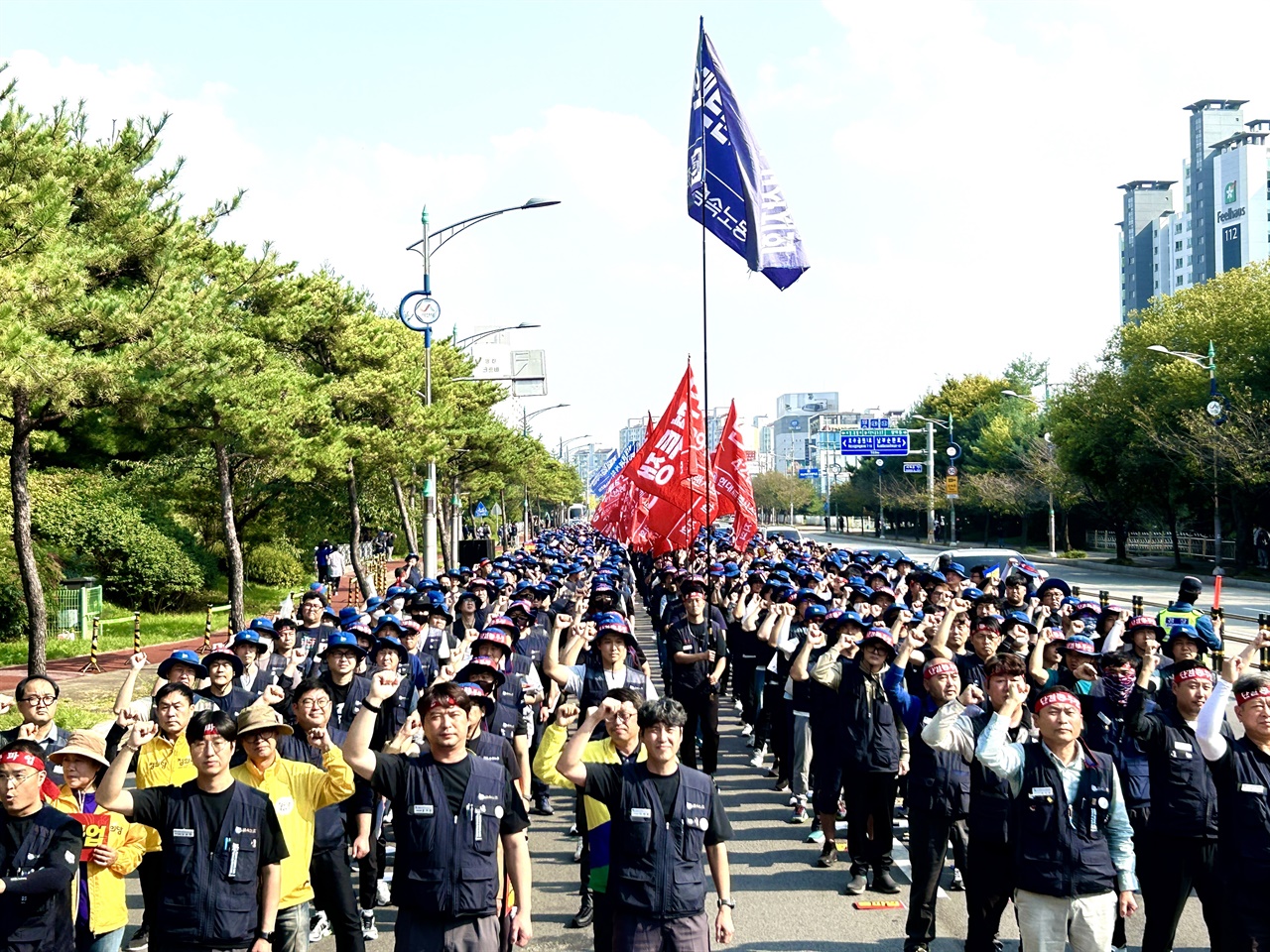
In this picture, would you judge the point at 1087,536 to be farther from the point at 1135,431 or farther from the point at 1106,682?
the point at 1106,682

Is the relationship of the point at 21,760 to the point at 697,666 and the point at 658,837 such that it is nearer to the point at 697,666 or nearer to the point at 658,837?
the point at 658,837

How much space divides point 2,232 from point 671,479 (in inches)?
502

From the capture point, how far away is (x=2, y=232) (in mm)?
11562

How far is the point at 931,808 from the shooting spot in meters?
6.90

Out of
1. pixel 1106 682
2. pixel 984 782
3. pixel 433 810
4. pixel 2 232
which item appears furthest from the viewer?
pixel 2 232

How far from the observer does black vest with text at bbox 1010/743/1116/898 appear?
208 inches

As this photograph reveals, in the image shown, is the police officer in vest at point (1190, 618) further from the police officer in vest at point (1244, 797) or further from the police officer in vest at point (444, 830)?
the police officer in vest at point (444, 830)

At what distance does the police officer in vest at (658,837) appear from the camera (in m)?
4.93

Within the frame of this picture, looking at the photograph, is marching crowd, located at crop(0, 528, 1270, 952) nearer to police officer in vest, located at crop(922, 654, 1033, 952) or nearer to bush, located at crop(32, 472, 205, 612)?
police officer in vest, located at crop(922, 654, 1033, 952)

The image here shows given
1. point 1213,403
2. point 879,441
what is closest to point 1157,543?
point 879,441

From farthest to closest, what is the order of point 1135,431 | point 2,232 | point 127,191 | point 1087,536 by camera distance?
point 1087,536, point 1135,431, point 127,191, point 2,232

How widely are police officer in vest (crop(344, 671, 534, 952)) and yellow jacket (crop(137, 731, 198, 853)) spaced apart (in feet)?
5.56

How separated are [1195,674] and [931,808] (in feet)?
5.24

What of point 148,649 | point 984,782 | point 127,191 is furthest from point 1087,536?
point 984,782
